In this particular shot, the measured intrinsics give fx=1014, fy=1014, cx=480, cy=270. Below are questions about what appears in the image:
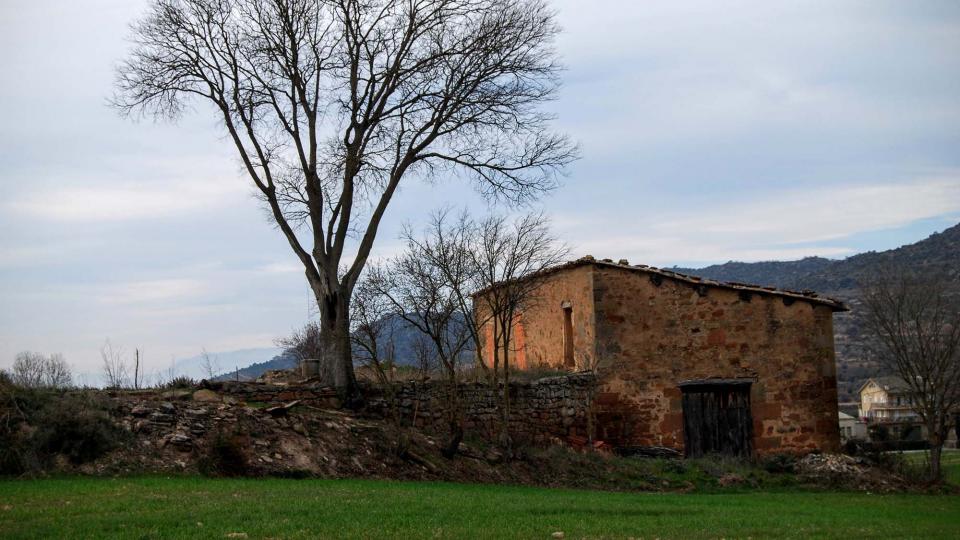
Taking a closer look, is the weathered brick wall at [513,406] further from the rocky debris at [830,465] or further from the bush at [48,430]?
the bush at [48,430]

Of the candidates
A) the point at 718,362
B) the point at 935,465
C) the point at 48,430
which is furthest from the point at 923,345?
the point at 48,430

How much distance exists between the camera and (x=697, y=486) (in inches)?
934

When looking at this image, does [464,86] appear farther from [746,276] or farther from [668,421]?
[746,276]

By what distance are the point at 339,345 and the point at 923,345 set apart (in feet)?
51.8

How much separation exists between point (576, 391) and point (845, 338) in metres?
81.0

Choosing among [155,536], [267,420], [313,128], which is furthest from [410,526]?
[313,128]

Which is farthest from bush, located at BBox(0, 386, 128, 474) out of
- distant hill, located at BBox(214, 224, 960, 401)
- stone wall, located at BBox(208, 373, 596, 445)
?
distant hill, located at BBox(214, 224, 960, 401)

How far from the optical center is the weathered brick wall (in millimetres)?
24703

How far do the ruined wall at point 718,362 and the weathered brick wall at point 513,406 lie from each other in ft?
2.46

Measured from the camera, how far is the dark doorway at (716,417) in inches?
1060

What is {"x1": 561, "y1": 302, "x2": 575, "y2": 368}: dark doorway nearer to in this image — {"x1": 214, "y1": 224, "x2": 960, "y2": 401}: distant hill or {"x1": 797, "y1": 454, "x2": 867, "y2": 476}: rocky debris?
{"x1": 797, "y1": 454, "x2": 867, "y2": 476}: rocky debris

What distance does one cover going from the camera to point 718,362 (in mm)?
27297

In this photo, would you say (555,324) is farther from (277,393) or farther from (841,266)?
(841,266)

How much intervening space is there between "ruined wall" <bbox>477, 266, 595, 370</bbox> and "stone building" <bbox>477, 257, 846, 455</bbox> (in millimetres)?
157
